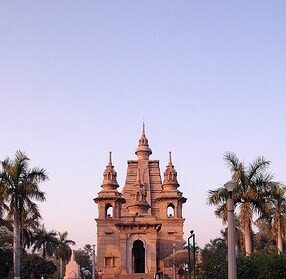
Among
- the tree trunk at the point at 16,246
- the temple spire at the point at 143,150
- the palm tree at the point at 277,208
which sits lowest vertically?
the tree trunk at the point at 16,246

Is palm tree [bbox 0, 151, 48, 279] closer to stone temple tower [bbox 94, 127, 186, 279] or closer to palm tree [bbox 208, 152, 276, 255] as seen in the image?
palm tree [bbox 208, 152, 276, 255]

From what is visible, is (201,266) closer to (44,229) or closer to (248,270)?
(248,270)

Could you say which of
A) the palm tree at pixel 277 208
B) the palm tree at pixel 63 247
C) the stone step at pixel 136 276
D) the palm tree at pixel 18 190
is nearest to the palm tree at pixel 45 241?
the palm tree at pixel 63 247

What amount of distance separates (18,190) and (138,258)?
4086cm

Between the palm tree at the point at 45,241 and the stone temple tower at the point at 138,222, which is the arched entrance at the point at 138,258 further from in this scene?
the palm tree at the point at 45,241

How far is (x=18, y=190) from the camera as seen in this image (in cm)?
3656

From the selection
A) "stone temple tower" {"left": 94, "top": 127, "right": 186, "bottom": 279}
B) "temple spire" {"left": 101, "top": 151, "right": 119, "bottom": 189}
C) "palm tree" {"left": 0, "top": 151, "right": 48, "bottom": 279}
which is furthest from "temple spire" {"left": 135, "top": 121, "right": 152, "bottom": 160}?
"palm tree" {"left": 0, "top": 151, "right": 48, "bottom": 279}

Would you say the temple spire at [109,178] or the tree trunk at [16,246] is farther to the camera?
the temple spire at [109,178]

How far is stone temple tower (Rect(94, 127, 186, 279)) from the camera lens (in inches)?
2685

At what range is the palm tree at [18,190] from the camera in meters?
A: 36.2

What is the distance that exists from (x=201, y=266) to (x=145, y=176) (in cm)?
5718

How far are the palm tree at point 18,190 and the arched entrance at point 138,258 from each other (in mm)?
37165

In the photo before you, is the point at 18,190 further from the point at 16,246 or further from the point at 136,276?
the point at 136,276

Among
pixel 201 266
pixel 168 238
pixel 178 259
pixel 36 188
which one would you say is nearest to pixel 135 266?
pixel 168 238
